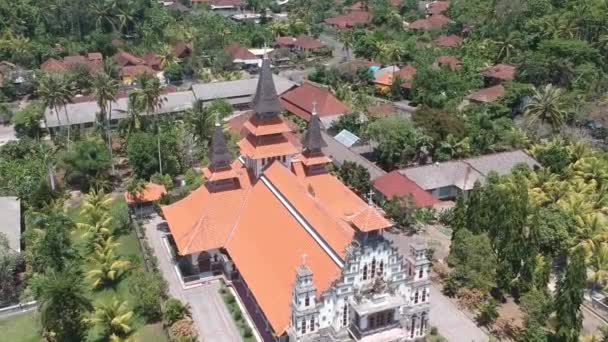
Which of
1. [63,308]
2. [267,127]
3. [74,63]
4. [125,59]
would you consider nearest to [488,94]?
[267,127]

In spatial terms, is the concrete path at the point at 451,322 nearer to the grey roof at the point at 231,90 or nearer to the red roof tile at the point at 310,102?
the red roof tile at the point at 310,102

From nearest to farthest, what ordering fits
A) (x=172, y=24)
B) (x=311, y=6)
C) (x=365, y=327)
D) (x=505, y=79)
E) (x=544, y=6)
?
(x=365, y=327), (x=505, y=79), (x=544, y=6), (x=172, y=24), (x=311, y=6)

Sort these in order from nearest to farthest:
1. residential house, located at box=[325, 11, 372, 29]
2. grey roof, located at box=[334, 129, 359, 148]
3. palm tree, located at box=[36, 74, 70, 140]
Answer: palm tree, located at box=[36, 74, 70, 140] < grey roof, located at box=[334, 129, 359, 148] < residential house, located at box=[325, 11, 372, 29]

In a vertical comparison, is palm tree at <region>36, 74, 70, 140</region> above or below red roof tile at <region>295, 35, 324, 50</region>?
above

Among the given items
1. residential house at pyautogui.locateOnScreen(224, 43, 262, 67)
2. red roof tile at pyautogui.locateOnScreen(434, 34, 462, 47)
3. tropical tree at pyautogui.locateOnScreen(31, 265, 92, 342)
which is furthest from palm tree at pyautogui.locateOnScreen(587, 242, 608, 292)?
residential house at pyautogui.locateOnScreen(224, 43, 262, 67)

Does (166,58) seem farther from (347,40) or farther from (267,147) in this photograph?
(267,147)

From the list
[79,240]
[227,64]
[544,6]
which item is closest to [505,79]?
[544,6]

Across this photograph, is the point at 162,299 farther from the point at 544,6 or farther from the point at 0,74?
the point at 544,6

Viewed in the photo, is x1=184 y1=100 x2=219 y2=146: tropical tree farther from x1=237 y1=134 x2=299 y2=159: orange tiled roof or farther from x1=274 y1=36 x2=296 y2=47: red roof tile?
x1=274 y1=36 x2=296 y2=47: red roof tile
